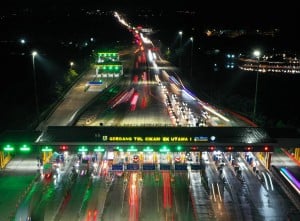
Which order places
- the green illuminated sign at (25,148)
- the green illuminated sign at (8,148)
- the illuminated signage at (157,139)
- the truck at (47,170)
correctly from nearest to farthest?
the illuminated signage at (157,139)
the green illuminated sign at (25,148)
the green illuminated sign at (8,148)
the truck at (47,170)

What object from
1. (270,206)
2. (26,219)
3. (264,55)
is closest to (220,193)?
(270,206)

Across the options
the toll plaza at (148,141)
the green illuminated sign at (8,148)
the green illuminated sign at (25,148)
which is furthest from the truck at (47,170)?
the green illuminated sign at (8,148)

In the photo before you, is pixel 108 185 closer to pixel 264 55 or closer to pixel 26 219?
pixel 26 219

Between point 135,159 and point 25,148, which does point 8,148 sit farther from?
point 135,159

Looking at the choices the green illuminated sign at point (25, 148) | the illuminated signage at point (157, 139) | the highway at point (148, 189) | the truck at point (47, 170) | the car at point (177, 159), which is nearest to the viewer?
the highway at point (148, 189)

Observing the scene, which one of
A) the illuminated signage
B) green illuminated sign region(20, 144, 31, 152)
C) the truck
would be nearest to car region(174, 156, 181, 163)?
the illuminated signage

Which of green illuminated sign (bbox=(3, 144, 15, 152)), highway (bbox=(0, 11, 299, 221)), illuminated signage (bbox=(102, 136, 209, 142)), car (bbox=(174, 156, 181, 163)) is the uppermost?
illuminated signage (bbox=(102, 136, 209, 142))

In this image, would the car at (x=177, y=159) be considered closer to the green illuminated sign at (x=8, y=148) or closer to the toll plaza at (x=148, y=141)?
the toll plaza at (x=148, y=141)

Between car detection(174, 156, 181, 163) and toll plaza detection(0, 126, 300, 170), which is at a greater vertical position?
toll plaza detection(0, 126, 300, 170)

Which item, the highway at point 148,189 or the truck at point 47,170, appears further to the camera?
the truck at point 47,170

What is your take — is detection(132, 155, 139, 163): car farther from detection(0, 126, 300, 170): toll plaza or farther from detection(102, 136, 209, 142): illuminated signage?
detection(102, 136, 209, 142): illuminated signage

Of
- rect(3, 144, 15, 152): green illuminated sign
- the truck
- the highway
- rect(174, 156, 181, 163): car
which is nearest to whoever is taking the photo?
the highway

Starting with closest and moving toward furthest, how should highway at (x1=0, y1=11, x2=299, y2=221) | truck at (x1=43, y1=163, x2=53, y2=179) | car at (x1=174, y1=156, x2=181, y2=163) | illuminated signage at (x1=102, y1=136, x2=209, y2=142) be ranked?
1. highway at (x1=0, y1=11, x2=299, y2=221)
2. illuminated signage at (x1=102, y1=136, x2=209, y2=142)
3. truck at (x1=43, y1=163, x2=53, y2=179)
4. car at (x1=174, y1=156, x2=181, y2=163)
